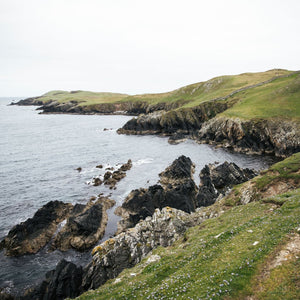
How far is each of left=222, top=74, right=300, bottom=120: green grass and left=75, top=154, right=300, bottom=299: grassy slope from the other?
62719mm

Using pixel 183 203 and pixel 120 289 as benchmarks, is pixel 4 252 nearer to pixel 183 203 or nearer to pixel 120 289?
pixel 120 289

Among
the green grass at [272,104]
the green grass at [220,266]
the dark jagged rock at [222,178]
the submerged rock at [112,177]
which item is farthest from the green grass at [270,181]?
the green grass at [272,104]

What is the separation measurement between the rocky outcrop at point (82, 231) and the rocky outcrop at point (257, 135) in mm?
54709

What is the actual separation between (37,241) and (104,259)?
14520mm

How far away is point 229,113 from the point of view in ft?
282

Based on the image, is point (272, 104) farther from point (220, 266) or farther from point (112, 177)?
point (220, 266)

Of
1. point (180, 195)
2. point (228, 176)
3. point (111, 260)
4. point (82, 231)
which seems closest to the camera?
point (111, 260)

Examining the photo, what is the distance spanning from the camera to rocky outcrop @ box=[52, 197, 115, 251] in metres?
30.8

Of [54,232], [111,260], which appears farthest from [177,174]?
[111,260]

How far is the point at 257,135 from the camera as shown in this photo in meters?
71.1

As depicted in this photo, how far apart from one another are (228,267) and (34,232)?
30.2 m

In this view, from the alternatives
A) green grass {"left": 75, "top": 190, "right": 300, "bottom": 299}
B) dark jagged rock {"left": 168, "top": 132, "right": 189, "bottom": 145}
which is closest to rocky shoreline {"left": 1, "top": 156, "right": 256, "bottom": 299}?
green grass {"left": 75, "top": 190, "right": 300, "bottom": 299}

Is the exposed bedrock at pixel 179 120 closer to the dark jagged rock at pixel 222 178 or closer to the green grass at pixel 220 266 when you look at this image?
the dark jagged rock at pixel 222 178

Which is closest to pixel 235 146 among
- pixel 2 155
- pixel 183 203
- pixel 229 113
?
pixel 229 113
